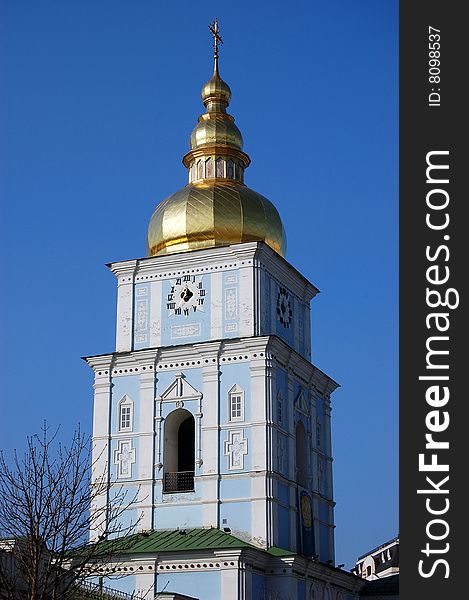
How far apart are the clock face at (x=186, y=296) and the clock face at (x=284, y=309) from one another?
87.3 inches

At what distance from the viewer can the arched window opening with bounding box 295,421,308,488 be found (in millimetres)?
30750

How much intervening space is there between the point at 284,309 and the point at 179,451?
4.90 meters

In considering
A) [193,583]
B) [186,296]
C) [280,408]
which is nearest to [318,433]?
[280,408]

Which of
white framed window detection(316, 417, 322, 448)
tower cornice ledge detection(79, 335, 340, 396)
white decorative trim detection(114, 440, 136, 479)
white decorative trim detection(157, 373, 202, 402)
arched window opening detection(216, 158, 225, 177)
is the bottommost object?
white decorative trim detection(114, 440, 136, 479)

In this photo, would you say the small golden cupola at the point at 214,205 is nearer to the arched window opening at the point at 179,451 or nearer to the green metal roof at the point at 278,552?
the arched window opening at the point at 179,451

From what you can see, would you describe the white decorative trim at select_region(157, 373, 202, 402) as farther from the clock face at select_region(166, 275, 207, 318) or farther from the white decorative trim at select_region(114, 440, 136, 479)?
the clock face at select_region(166, 275, 207, 318)

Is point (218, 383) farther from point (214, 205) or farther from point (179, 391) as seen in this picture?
point (214, 205)

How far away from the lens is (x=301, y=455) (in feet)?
102

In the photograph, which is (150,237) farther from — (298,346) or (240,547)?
(240,547)

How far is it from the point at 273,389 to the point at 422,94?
1776cm

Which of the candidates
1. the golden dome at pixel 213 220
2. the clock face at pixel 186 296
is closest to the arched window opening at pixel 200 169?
the golden dome at pixel 213 220

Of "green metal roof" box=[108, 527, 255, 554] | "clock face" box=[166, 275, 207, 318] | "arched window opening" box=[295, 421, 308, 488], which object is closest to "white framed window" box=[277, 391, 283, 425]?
"arched window opening" box=[295, 421, 308, 488]

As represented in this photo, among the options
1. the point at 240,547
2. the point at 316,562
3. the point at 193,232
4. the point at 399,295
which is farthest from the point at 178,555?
the point at 399,295

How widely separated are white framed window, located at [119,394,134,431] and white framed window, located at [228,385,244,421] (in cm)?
288
